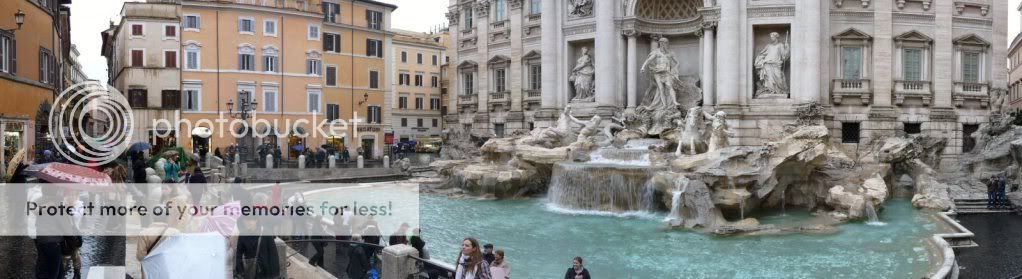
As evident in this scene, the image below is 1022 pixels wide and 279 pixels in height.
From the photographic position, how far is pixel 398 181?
1225 inches

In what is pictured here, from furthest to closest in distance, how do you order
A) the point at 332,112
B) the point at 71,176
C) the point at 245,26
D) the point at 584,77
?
1. the point at 332,112
2. the point at 245,26
3. the point at 584,77
4. the point at 71,176

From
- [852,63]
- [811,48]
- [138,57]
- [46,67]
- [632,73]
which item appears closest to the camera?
[46,67]

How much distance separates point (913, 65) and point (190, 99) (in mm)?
36036

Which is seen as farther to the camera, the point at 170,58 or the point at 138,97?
the point at 170,58

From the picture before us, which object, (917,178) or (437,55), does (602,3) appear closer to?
(917,178)

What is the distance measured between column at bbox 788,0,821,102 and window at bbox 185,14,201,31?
3142 cm

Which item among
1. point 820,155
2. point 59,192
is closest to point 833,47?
point 820,155

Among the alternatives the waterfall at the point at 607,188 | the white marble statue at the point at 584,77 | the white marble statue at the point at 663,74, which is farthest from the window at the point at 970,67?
the waterfall at the point at 607,188

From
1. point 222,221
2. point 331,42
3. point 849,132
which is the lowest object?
point 222,221

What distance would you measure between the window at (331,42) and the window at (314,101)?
2.95 metres

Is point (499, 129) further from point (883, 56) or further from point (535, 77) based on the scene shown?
point (883, 56)

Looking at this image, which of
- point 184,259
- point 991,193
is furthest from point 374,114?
point 184,259

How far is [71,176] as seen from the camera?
1156cm

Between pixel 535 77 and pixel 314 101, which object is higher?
pixel 535 77
